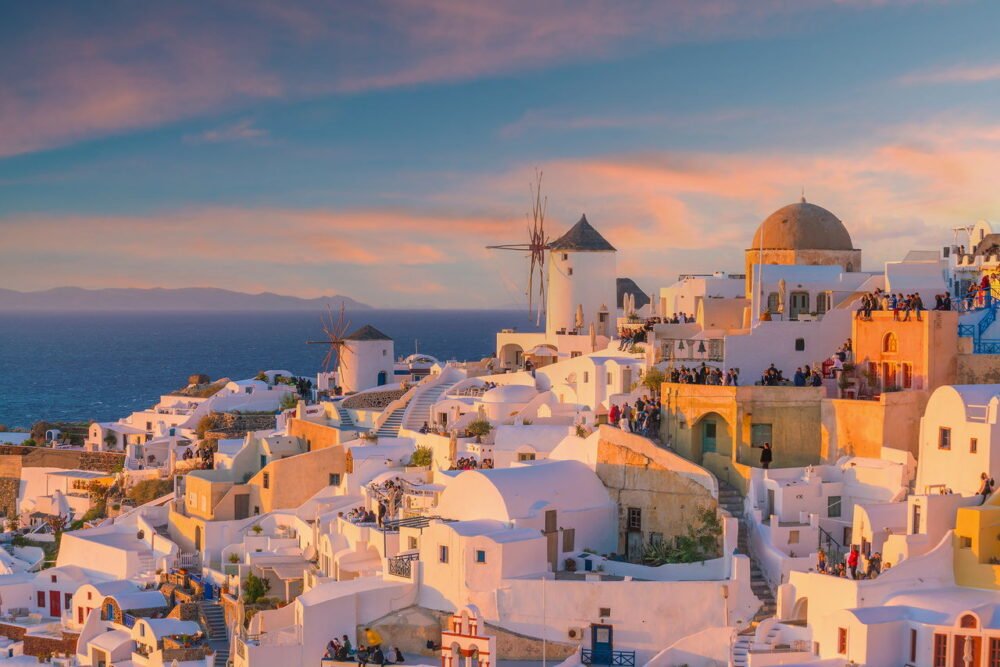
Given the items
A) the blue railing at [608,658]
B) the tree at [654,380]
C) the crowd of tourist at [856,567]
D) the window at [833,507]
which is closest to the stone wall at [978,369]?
the window at [833,507]

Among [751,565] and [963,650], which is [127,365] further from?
[963,650]

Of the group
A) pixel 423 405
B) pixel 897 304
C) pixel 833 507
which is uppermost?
pixel 897 304

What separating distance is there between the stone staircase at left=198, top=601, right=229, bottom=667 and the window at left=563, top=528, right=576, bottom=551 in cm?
822

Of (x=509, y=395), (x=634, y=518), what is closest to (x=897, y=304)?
(x=634, y=518)

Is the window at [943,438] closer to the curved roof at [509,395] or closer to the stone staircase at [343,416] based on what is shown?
the curved roof at [509,395]

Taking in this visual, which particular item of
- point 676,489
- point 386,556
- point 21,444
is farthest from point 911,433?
point 21,444

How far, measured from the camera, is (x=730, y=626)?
89.8 feet

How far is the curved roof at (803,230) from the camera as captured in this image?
41719 millimetres

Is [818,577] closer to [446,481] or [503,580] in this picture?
[503,580]

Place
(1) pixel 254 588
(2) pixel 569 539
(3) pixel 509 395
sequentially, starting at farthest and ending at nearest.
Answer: (3) pixel 509 395 < (1) pixel 254 588 < (2) pixel 569 539

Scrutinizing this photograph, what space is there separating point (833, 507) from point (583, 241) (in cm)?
2022

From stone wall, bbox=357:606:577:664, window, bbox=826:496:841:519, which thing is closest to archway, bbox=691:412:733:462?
window, bbox=826:496:841:519

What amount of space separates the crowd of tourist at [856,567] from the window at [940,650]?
2.12m

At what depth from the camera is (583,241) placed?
4872 cm
